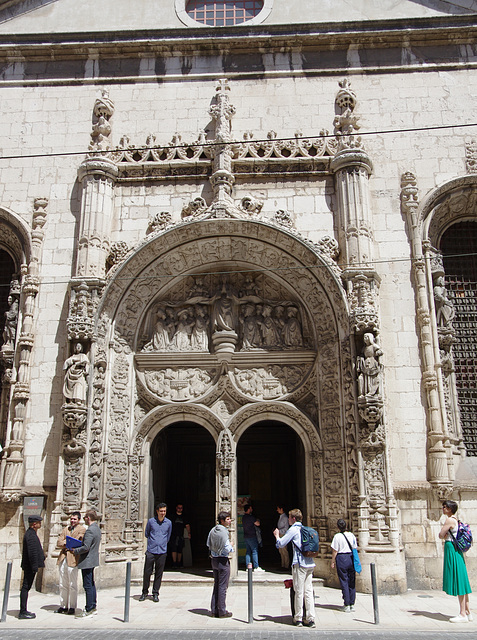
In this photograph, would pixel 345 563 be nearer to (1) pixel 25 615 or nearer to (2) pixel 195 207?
(1) pixel 25 615

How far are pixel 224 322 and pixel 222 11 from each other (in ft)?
29.7

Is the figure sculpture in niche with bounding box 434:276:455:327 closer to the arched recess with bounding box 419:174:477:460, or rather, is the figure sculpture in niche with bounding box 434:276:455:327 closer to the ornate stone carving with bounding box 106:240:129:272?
the arched recess with bounding box 419:174:477:460

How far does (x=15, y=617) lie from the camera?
9289 millimetres

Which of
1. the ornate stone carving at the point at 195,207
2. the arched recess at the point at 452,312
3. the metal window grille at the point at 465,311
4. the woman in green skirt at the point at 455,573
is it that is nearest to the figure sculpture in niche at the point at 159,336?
the ornate stone carving at the point at 195,207

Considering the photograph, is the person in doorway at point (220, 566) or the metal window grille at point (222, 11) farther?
the metal window grille at point (222, 11)

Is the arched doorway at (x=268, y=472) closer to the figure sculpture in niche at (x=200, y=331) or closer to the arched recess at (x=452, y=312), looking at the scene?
the figure sculpture in niche at (x=200, y=331)

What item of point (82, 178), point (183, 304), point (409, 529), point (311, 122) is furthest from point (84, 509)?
point (311, 122)

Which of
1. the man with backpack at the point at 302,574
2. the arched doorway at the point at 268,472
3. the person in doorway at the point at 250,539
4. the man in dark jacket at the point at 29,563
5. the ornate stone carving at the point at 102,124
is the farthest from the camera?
the arched doorway at the point at 268,472

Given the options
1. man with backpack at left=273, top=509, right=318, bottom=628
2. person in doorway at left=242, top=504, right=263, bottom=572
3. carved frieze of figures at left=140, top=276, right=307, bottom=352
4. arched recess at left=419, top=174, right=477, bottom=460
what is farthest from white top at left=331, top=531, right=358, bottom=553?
carved frieze of figures at left=140, top=276, right=307, bottom=352

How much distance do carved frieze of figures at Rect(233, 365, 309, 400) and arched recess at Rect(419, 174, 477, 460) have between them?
10.0 feet

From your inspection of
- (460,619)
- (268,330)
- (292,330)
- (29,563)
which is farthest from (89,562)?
(292,330)

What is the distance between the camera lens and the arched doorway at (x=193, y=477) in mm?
15492

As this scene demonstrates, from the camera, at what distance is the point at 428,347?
12.7 m

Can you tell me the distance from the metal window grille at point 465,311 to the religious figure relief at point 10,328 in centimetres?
997
